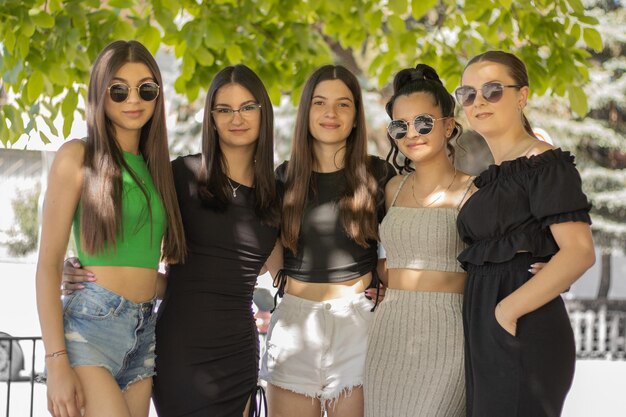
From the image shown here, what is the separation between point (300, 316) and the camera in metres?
3.93

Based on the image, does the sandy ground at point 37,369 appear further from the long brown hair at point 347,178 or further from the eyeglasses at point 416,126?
the eyeglasses at point 416,126

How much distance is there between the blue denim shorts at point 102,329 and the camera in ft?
10.6

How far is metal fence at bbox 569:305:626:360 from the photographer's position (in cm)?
1650

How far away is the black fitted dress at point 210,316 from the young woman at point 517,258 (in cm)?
95

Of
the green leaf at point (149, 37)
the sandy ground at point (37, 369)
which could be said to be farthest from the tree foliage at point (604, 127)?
the green leaf at point (149, 37)

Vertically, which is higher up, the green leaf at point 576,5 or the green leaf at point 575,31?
the green leaf at point 576,5

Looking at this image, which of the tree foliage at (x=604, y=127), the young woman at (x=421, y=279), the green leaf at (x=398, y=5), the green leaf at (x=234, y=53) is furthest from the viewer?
the tree foliage at (x=604, y=127)

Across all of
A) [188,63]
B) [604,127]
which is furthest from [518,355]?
[604,127]

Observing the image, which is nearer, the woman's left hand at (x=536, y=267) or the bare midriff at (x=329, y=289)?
the woman's left hand at (x=536, y=267)

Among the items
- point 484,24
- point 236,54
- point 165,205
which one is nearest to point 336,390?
point 165,205

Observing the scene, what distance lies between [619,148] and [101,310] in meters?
17.2

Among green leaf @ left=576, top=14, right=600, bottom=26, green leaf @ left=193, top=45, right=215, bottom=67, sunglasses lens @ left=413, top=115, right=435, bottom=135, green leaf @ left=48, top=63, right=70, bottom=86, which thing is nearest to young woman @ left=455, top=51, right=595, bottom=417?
sunglasses lens @ left=413, top=115, right=435, bottom=135

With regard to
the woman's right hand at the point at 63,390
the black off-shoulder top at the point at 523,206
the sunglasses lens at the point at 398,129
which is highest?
the sunglasses lens at the point at 398,129

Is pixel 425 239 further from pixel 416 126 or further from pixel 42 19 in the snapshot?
pixel 42 19
